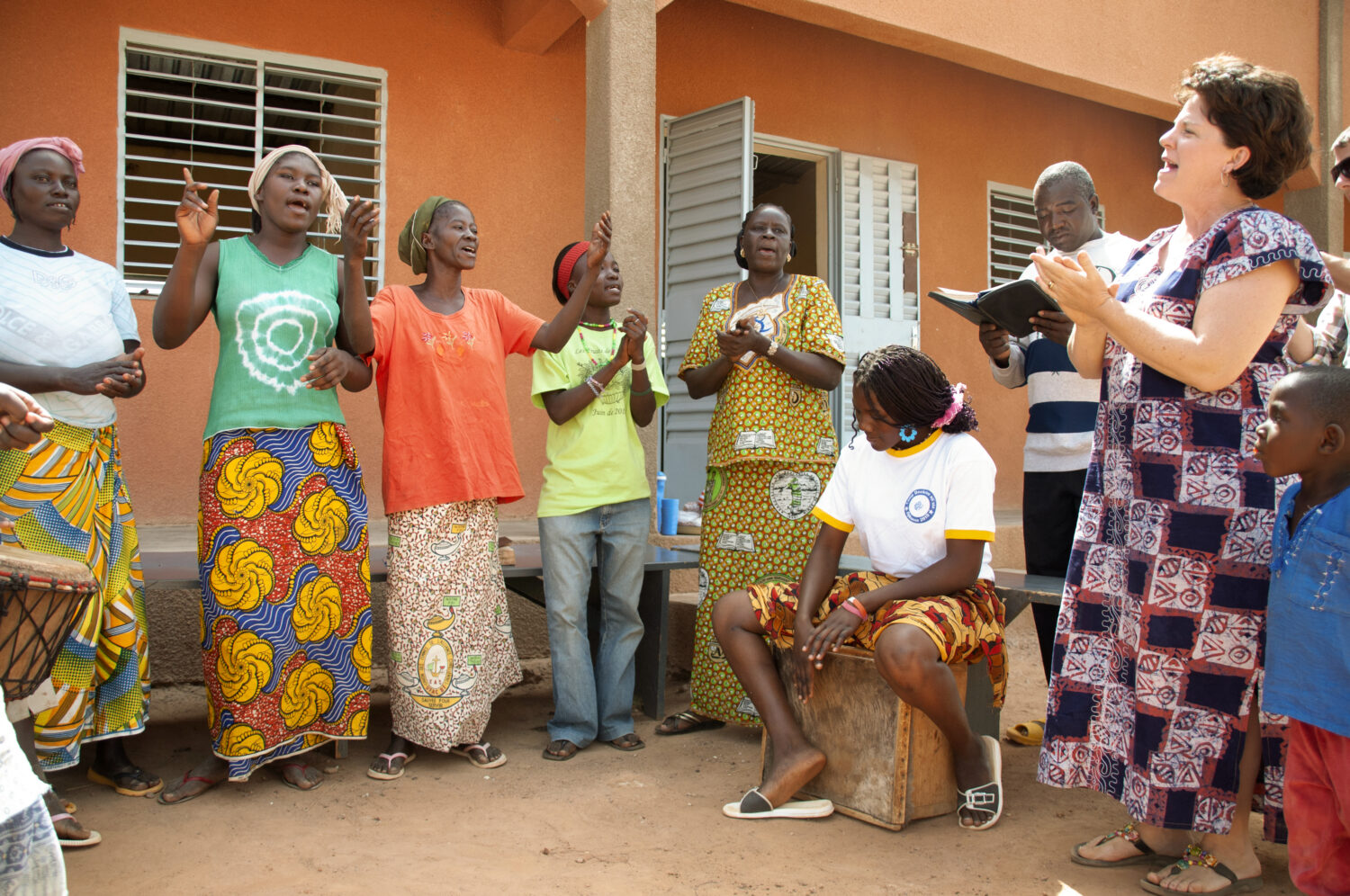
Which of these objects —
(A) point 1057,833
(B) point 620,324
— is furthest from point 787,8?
(A) point 1057,833

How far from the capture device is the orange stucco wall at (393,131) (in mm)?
5094

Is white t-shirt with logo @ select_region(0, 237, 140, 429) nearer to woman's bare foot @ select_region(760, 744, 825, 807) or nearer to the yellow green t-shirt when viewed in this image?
the yellow green t-shirt

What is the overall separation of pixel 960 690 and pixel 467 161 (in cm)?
422

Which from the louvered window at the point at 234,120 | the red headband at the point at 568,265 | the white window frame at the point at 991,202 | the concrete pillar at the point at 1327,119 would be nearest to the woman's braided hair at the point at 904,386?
the red headband at the point at 568,265

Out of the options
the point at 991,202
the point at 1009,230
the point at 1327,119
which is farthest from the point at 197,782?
the point at 1327,119

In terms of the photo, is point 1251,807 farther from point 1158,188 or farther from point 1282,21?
point 1282,21

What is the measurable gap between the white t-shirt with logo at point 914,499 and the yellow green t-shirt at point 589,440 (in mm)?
853

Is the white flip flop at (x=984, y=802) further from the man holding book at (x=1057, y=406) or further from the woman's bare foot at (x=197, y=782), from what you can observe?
the woman's bare foot at (x=197, y=782)

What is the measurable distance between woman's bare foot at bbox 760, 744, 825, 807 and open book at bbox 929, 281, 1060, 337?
1.38m

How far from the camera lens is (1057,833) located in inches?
115

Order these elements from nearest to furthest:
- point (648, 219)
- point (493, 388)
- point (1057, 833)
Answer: point (1057, 833) < point (493, 388) < point (648, 219)

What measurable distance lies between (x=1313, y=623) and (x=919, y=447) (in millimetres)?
1187

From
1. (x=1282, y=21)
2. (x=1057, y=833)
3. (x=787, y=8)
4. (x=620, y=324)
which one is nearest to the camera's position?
(x=1057, y=833)

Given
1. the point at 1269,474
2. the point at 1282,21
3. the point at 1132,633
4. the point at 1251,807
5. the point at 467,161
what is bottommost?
the point at 1251,807
